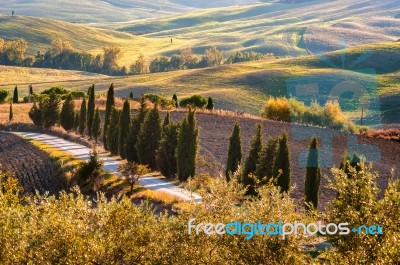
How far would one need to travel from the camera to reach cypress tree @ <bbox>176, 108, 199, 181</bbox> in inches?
1548

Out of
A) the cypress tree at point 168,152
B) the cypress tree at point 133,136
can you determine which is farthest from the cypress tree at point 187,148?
the cypress tree at point 133,136

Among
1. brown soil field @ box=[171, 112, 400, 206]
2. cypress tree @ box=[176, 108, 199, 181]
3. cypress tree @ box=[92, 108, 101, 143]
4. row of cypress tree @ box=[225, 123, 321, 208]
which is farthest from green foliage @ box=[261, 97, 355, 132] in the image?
row of cypress tree @ box=[225, 123, 321, 208]

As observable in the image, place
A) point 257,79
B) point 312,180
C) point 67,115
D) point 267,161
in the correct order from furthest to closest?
point 257,79 < point 67,115 < point 267,161 < point 312,180

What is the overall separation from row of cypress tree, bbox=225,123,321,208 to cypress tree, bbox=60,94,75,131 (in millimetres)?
27983

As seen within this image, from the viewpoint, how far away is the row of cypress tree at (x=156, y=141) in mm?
39500

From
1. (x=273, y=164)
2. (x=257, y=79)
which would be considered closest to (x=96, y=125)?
(x=273, y=164)

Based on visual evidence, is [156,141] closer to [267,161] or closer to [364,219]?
[267,161]

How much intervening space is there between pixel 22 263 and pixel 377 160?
37.5 metres

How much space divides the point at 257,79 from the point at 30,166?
263 ft

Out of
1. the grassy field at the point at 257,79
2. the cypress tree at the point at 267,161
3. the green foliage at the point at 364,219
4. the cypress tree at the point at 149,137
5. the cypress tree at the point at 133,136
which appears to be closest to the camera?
the green foliage at the point at 364,219

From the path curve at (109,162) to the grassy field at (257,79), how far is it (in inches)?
Result: 1750

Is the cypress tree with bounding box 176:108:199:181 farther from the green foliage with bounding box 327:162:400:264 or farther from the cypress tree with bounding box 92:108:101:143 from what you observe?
the green foliage with bounding box 327:162:400:264

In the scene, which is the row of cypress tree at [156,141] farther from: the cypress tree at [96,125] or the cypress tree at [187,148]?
the cypress tree at [96,125]

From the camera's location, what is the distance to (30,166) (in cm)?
4350
